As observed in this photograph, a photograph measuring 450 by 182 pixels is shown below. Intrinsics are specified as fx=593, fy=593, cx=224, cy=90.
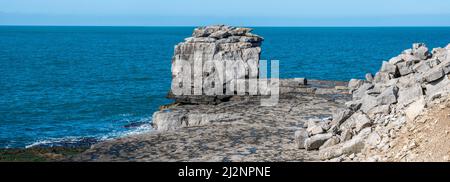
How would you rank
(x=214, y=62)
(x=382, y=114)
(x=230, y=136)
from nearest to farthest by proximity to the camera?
(x=382, y=114)
(x=230, y=136)
(x=214, y=62)

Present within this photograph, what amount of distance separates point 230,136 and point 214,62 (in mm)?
16297

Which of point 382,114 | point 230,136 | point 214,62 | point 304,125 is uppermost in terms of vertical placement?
point 214,62

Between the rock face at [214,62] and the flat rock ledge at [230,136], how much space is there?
5.23m

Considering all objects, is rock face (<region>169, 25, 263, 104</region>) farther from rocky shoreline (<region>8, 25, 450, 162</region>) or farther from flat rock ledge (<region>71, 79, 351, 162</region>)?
flat rock ledge (<region>71, 79, 351, 162</region>)

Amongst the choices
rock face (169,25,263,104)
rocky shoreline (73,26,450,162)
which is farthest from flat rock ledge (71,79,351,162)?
rock face (169,25,263,104)

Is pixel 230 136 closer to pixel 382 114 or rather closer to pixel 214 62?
pixel 382 114

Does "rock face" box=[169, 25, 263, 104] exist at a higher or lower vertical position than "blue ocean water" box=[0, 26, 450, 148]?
higher

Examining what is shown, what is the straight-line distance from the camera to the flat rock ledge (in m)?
20.0

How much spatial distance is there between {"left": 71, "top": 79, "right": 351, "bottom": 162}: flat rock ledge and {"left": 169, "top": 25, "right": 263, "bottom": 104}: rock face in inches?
206

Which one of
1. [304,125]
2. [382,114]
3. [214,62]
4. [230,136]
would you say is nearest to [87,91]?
[214,62]

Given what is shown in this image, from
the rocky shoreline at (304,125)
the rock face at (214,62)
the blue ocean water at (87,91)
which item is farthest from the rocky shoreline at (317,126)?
the blue ocean water at (87,91)

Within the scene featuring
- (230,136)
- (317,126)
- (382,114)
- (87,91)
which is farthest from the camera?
(87,91)

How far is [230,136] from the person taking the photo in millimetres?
Answer: 23109

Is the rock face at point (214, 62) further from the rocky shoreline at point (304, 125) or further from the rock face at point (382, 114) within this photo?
the rock face at point (382, 114)
